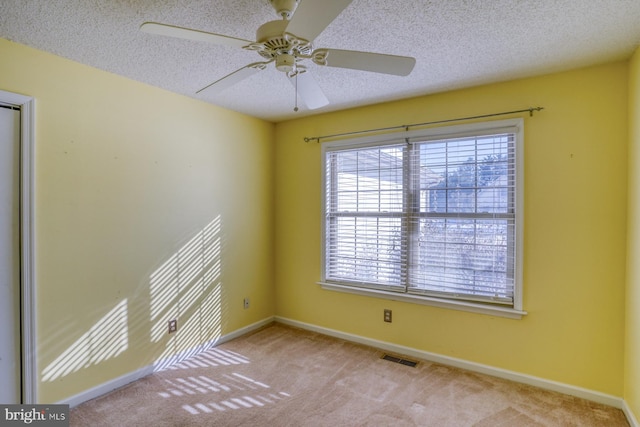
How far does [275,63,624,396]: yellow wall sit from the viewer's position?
7.56 feet

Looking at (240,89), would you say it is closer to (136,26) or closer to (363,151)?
(136,26)

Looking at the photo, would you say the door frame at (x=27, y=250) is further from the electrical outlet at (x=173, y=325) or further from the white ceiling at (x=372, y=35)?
the electrical outlet at (x=173, y=325)

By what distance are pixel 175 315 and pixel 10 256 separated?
50.0 inches

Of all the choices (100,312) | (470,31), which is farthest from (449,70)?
(100,312)

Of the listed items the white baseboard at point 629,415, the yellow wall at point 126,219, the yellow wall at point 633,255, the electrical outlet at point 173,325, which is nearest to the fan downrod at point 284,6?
the yellow wall at point 126,219

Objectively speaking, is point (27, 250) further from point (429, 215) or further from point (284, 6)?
point (429, 215)

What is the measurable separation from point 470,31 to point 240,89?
1788 mm

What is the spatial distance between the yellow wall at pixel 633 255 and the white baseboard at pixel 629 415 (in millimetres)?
32

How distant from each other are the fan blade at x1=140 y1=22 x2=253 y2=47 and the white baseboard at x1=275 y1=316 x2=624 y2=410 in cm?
284

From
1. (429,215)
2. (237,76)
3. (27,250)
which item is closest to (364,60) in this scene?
(237,76)

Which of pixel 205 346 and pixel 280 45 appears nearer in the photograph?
pixel 280 45

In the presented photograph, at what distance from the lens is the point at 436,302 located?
9.66ft

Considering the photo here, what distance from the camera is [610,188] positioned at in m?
2.30

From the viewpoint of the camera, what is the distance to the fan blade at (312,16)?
45.2 inches
